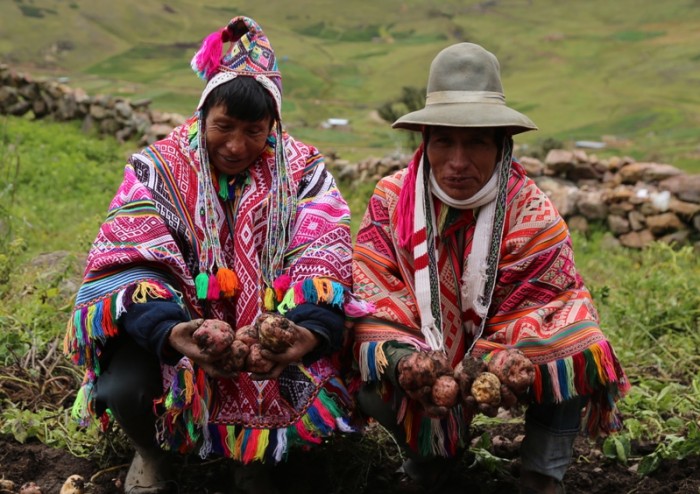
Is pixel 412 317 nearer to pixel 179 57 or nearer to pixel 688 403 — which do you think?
pixel 688 403

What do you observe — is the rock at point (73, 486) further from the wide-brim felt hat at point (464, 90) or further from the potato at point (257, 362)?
the wide-brim felt hat at point (464, 90)

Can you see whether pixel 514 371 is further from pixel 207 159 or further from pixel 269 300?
pixel 207 159

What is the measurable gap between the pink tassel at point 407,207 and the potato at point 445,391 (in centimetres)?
53

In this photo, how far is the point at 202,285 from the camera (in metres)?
2.85

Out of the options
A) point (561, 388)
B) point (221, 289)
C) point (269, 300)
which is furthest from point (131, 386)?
point (561, 388)

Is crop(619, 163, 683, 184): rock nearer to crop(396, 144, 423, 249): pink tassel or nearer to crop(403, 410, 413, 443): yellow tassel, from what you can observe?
crop(396, 144, 423, 249): pink tassel

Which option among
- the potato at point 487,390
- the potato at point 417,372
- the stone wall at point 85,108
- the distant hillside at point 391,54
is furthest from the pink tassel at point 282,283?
the distant hillside at point 391,54

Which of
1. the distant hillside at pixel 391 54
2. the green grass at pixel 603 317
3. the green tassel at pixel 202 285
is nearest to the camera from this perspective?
the green tassel at pixel 202 285

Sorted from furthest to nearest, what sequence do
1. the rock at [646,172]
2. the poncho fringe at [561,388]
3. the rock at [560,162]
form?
the rock at [560,162] → the rock at [646,172] → the poncho fringe at [561,388]

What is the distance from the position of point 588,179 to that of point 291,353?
6.09m

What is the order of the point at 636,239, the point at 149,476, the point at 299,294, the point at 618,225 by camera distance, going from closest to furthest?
the point at 299,294 → the point at 149,476 → the point at 636,239 → the point at 618,225

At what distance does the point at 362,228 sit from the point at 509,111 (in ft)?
2.16

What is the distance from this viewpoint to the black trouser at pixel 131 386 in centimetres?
274

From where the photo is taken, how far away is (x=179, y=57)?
17.3m
